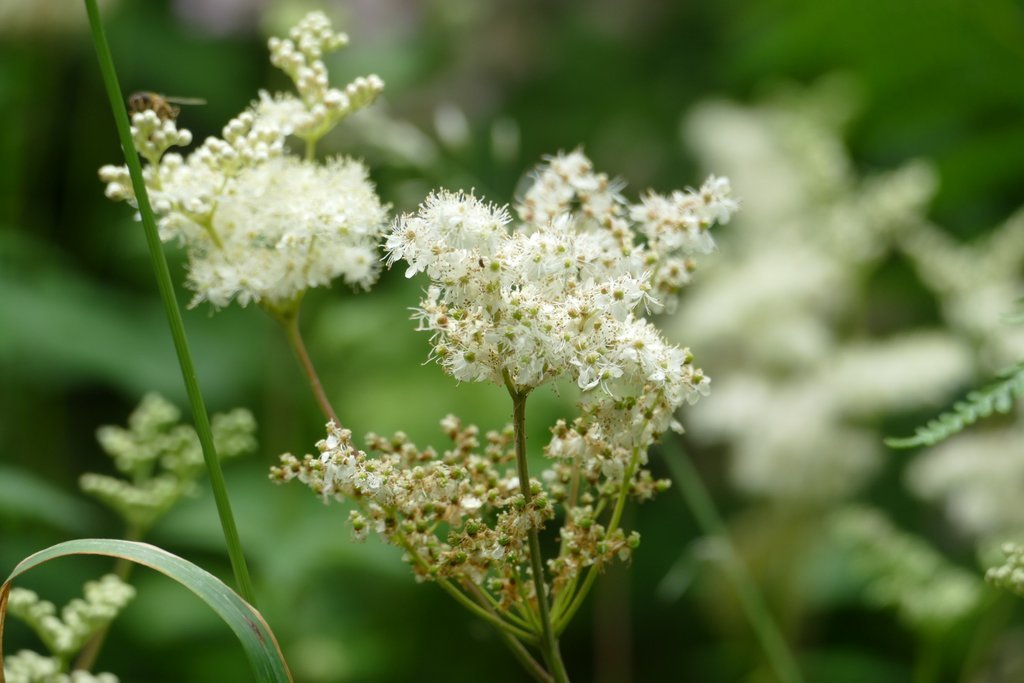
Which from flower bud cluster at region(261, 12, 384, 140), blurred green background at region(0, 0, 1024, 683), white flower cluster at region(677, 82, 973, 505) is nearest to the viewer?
flower bud cluster at region(261, 12, 384, 140)

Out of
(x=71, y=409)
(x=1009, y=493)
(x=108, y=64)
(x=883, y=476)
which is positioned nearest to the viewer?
(x=108, y=64)

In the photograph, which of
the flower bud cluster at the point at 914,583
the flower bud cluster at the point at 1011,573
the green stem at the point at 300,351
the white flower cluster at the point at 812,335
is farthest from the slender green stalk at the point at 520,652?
the white flower cluster at the point at 812,335

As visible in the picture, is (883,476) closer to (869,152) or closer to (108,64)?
(869,152)

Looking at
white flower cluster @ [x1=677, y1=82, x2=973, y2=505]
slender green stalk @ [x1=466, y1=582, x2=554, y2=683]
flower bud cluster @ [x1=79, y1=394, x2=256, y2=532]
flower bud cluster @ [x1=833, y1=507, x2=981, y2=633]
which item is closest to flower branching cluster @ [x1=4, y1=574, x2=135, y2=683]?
flower bud cluster @ [x1=79, y1=394, x2=256, y2=532]

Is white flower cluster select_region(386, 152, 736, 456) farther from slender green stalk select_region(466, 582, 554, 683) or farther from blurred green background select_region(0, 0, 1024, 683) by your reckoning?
blurred green background select_region(0, 0, 1024, 683)

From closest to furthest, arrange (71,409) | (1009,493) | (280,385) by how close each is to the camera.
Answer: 1. (1009,493)
2. (280,385)
3. (71,409)

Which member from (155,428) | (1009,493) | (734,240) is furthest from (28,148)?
(1009,493)

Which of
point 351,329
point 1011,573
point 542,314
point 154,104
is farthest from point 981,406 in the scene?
point 351,329
